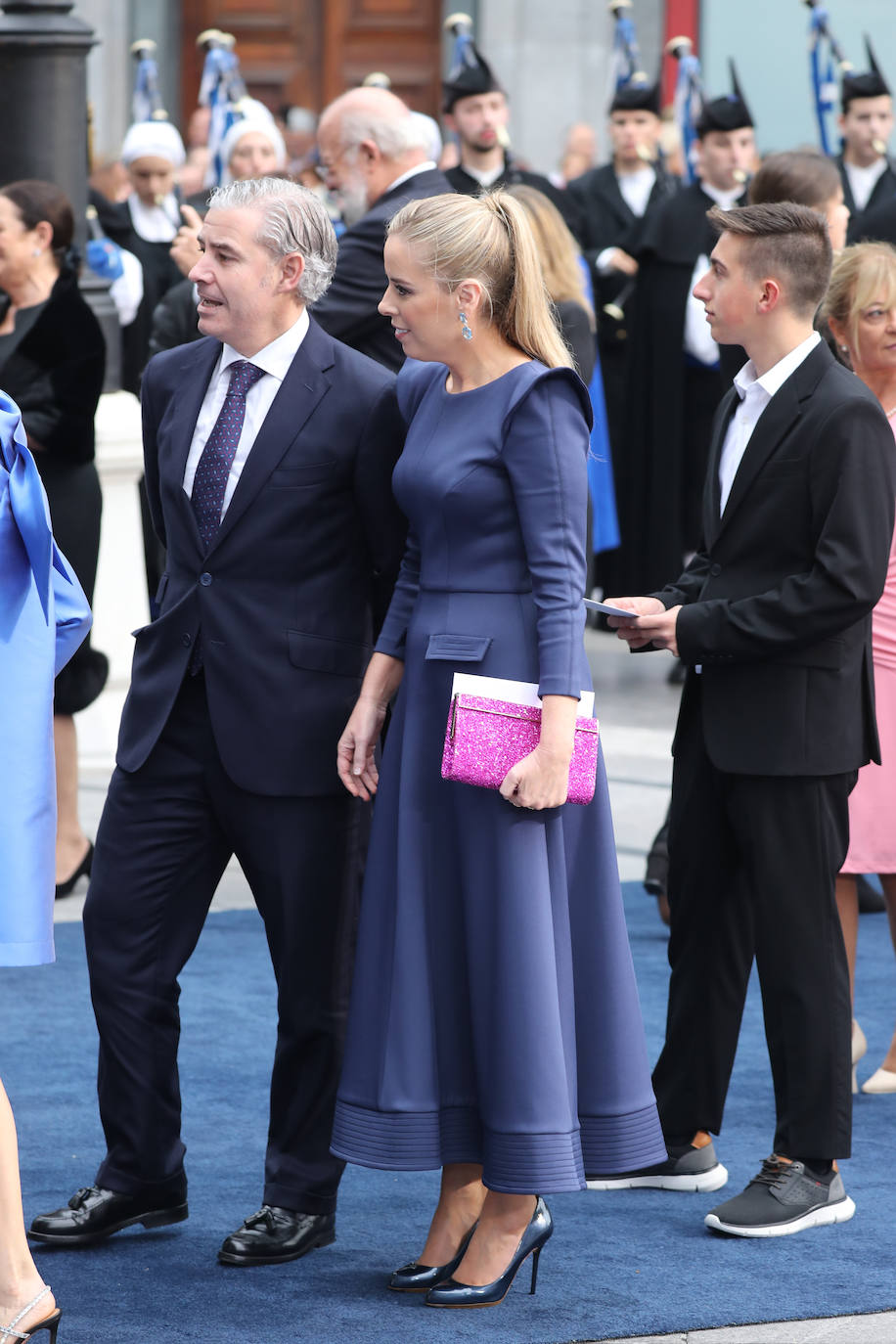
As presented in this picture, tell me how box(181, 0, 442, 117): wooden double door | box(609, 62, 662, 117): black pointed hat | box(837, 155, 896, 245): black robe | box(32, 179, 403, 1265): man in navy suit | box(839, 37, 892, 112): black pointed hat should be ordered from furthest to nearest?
box(181, 0, 442, 117): wooden double door, box(609, 62, 662, 117): black pointed hat, box(839, 37, 892, 112): black pointed hat, box(837, 155, 896, 245): black robe, box(32, 179, 403, 1265): man in navy suit

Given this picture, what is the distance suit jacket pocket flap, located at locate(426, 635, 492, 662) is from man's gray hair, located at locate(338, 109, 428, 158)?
2.23 metres

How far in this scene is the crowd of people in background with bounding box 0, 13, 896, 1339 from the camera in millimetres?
3812

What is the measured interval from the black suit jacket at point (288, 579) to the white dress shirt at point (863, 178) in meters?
6.74

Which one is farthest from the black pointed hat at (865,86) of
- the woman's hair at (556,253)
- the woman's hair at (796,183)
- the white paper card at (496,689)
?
the white paper card at (496,689)

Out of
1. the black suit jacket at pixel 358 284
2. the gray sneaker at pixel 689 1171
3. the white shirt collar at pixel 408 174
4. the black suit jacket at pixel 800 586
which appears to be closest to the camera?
the black suit jacket at pixel 800 586

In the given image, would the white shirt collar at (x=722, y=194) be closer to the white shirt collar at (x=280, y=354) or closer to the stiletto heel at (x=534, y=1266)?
the white shirt collar at (x=280, y=354)

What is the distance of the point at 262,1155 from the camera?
4.70 m

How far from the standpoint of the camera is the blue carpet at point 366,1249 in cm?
Answer: 384

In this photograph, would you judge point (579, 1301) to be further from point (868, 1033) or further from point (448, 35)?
point (448, 35)

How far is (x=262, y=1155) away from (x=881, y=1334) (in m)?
1.40

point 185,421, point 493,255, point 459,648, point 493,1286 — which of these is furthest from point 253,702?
point 493,1286

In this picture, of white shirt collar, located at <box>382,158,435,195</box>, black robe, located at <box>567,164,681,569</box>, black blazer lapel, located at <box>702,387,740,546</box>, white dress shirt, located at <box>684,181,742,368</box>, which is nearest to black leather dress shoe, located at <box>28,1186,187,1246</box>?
black blazer lapel, located at <box>702,387,740,546</box>

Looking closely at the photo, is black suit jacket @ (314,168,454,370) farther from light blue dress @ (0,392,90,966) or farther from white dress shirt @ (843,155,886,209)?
white dress shirt @ (843,155,886,209)

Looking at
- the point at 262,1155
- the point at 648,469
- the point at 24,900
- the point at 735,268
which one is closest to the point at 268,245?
the point at 735,268
